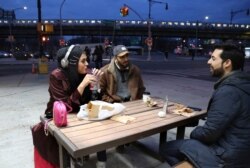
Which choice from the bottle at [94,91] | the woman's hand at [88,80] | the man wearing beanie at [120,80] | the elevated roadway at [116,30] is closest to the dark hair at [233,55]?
the woman's hand at [88,80]

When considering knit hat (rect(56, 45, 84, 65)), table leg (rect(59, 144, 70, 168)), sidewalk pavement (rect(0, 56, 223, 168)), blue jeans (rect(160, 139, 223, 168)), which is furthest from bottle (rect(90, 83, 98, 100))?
blue jeans (rect(160, 139, 223, 168))

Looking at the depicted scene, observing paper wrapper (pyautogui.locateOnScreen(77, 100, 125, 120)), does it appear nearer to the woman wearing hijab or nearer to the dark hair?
the woman wearing hijab

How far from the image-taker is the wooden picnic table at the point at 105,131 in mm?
2199

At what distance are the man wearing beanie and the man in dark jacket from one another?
181cm

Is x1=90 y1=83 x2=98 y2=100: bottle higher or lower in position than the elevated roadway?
lower

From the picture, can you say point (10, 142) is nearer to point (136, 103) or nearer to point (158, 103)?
point (136, 103)

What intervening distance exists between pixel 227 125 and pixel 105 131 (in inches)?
44.4

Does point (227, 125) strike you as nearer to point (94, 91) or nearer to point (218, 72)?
point (218, 72)

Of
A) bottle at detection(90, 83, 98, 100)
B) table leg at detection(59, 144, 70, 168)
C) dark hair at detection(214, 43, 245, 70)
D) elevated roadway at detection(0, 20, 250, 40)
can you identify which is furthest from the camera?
elevated roadway at detection(0, 20, 250, 40)

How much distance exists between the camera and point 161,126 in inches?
106

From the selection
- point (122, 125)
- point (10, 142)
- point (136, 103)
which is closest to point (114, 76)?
point (136, 103)

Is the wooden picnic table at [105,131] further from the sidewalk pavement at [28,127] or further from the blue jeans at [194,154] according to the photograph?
the sidewalk pavement at [28,127]

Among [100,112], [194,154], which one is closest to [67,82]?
[100,112]

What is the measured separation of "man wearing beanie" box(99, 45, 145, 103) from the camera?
419 cm
